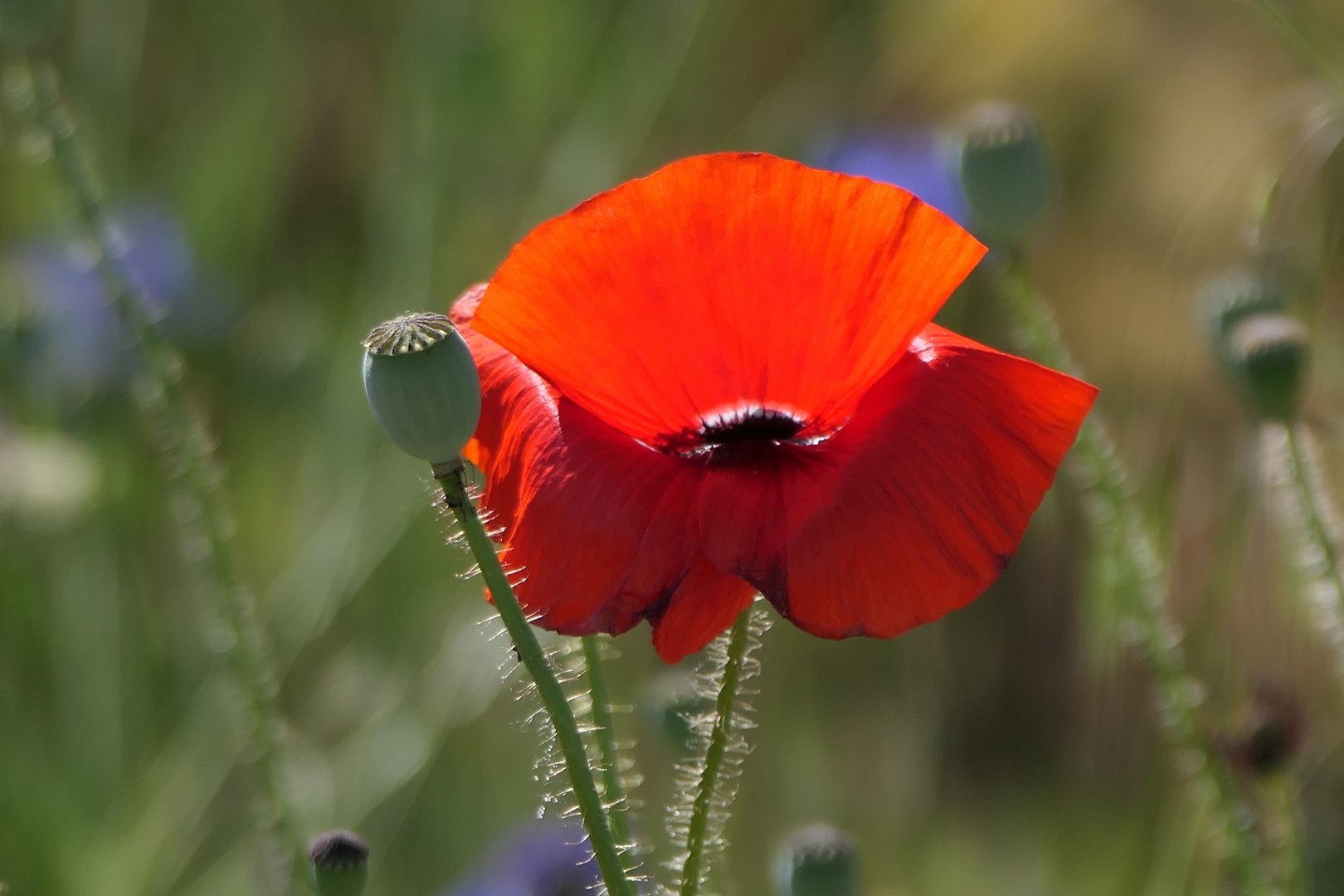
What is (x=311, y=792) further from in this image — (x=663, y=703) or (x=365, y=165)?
(x=365, y=165)

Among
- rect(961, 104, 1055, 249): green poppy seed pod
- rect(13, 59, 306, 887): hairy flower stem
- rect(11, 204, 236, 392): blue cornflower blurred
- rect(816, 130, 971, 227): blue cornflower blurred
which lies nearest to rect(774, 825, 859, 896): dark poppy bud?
rect(13, 59, 306, 887): hairy flower stem

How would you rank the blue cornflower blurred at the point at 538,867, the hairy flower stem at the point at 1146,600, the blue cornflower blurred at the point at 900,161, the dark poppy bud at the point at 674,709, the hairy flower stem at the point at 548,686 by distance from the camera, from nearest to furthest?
the hairy flower stem at the point at 548,686 → the hairy flower stem at the point at 1146,600 → the dark poppy bud at the point at 674,709 → the blue cornflower blurred at the point at 538,867 → the blue cornflower blurred at the point at 900,161

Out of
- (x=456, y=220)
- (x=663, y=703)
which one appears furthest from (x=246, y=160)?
(x=663, y=703)

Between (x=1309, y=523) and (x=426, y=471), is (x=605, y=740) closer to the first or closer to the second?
(x=1309, y=523)

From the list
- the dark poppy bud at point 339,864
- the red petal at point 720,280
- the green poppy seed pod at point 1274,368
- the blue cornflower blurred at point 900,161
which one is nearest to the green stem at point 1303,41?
the green poppy seed pod at point 1274,368

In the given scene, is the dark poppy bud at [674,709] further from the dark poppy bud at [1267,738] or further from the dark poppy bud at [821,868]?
the dark poppy bud at [1267,738]

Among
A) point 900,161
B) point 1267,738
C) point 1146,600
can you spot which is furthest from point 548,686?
point 900,161
